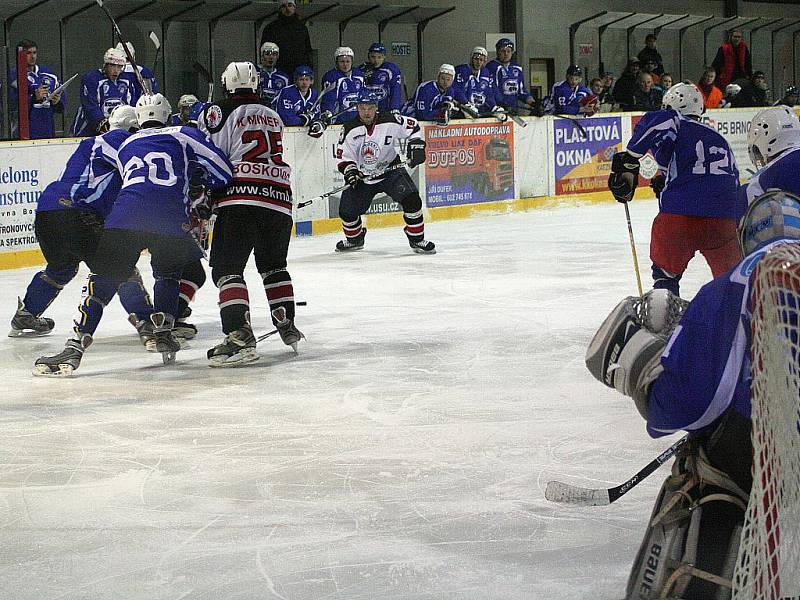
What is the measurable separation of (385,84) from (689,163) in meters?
7.24

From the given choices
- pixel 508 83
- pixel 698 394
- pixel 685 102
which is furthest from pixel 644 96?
pixel 698 394

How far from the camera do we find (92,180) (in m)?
5.64

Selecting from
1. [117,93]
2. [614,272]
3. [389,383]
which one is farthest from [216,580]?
[117,93]

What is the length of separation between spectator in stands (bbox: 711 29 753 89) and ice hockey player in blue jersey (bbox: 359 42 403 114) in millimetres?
6293

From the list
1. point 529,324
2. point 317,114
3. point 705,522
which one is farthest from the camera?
point 317,114

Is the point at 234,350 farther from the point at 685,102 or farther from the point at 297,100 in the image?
the point at 297,100

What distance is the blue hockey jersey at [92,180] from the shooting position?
18.1 feet

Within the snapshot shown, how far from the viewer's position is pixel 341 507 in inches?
128

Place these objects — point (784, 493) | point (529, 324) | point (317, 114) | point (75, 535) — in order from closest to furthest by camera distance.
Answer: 1. point (784, 493)
2. point (75, 535)
3. point (529, 324)
4. point (317, 114)

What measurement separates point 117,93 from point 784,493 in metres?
9.33

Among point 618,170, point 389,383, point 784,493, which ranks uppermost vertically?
point 618,170

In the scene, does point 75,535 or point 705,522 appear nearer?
point 705,522

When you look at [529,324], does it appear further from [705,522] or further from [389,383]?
[705,522]

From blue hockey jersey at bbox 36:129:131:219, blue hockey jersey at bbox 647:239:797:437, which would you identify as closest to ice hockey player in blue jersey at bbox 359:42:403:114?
blue hockey jersey at bbox 36:129:131:219
